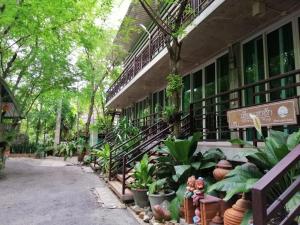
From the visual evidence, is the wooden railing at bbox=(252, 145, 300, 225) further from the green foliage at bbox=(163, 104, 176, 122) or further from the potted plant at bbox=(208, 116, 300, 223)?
the green foliage at bbox=(163, 104, 176, 122)

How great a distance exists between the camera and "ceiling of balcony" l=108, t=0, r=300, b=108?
18.7 feet

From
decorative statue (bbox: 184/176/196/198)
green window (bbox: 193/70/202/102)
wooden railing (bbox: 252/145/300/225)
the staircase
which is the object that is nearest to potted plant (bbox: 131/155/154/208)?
the staircase

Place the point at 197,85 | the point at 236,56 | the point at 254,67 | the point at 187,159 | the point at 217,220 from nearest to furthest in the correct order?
the point at 217,220, the point at 187,159, the point at 254,67, the point at 236,56, the point at 197,85

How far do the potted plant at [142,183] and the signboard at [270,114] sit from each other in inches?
78.9

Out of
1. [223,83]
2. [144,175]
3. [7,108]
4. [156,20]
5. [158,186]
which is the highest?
[156,20]

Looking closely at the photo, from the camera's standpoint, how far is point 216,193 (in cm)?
457

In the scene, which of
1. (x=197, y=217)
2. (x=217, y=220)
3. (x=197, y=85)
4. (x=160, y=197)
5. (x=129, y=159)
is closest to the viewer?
(x=217, y=220)

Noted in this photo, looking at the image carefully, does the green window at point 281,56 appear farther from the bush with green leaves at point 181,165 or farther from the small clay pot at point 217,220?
the small clay pot at point 217,220

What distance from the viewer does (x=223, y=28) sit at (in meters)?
6.80

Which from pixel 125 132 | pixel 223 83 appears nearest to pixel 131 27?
pixel 125 132

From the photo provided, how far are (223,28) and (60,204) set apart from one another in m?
5.37

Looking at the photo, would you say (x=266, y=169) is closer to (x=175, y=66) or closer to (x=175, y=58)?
(x=175, y=66)

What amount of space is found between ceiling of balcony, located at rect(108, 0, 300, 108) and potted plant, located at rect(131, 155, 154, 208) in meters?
3.37

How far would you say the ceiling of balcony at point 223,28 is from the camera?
225 inches
